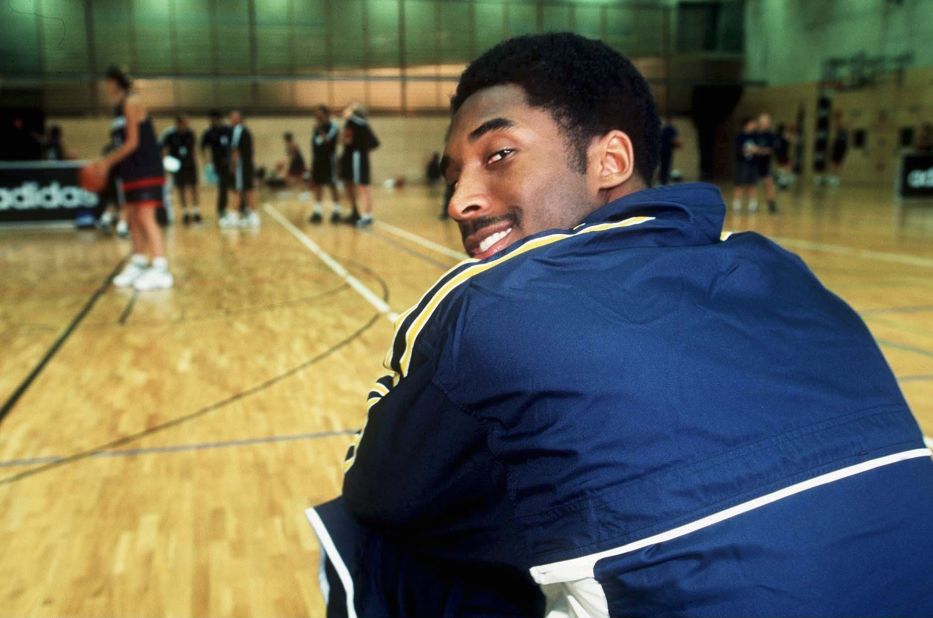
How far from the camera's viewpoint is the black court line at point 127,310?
519 centimetres

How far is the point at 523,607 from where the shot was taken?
99 cm

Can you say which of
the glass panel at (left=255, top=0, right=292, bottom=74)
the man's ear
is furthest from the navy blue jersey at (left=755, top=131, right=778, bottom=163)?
the man's ear

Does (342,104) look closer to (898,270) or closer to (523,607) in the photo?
(898,270)

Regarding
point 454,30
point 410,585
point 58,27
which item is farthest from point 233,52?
point 410,585

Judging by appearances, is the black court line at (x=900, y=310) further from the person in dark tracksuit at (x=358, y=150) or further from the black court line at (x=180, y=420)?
the person in dark tracksuit at (x=358, y=150)

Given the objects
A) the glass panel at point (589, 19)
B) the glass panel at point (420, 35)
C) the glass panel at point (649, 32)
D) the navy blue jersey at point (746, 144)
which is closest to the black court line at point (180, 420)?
the navy blue jersey at point (746, 144)

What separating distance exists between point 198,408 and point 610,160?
8.61 ft

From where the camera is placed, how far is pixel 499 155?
1.15m

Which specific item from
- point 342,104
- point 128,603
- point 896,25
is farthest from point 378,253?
point 896,25

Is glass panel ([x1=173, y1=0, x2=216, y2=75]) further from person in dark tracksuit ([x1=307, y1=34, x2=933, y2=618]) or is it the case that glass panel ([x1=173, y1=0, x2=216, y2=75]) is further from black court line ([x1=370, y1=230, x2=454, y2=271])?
person in dark tracksuit ([x1=307, y1=34, x2=933, y2=618])

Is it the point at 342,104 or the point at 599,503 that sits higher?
the point at 342,104

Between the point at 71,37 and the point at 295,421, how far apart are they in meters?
1.92

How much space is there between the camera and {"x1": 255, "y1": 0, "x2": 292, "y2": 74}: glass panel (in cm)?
1103

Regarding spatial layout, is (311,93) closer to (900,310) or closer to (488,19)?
(488,19)
